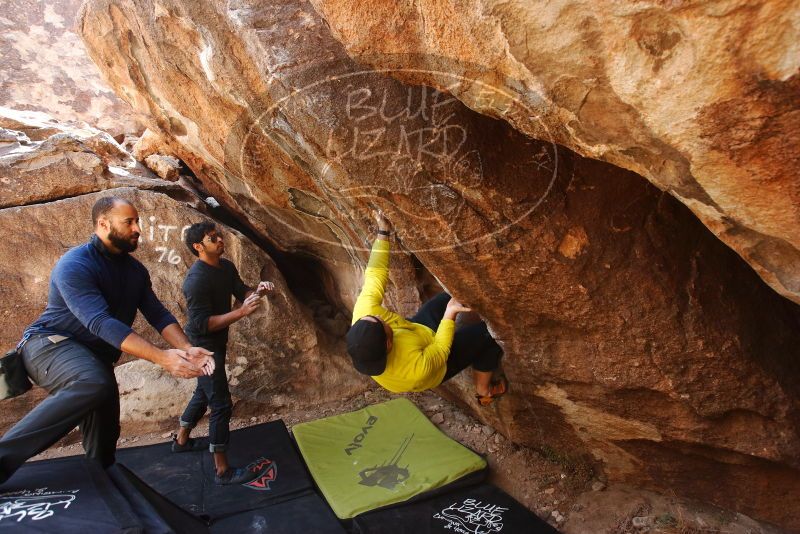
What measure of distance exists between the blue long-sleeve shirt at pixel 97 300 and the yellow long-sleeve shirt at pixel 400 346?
1145mm

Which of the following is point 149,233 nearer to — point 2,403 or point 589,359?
point 2,403

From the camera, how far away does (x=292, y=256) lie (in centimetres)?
632

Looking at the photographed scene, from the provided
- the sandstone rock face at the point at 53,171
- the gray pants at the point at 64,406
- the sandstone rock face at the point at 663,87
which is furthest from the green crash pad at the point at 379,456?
the sandstone rock face at the point at 53,171

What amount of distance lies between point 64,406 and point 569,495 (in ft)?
9.57

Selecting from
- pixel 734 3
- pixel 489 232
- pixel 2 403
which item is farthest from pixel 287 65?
pixel 2 403

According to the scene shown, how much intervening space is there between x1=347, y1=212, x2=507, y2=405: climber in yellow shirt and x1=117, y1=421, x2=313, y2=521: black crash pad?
3.87ft

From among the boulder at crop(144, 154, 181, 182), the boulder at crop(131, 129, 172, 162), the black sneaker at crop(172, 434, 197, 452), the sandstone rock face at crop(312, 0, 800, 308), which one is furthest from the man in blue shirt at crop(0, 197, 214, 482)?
the boulder at crop(131, 129, 172, 162)

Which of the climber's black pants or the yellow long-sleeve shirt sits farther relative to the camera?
the climber's black pants

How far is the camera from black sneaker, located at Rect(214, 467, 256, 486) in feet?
12.1

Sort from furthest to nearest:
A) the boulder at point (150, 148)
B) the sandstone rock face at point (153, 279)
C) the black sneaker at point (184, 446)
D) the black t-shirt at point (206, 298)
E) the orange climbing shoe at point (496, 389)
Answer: the boulder at point (150, 148) < the sandstone rock face at point (153, 279) < the black sneaker at point (184, 446) < the orange climbing shoe at point (496, 389) < the black t-shirt at point (206, 298)

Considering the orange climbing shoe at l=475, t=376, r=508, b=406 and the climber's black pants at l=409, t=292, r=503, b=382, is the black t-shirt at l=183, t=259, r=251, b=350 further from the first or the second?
the orange climbing shoe at l=475, t=376, r=508, b=406

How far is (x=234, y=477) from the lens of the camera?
370 centimetres

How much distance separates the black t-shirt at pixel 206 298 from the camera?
354 centimetres

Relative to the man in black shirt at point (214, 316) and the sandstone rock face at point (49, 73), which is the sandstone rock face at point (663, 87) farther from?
the sandstone rock face at point (49, 73)
